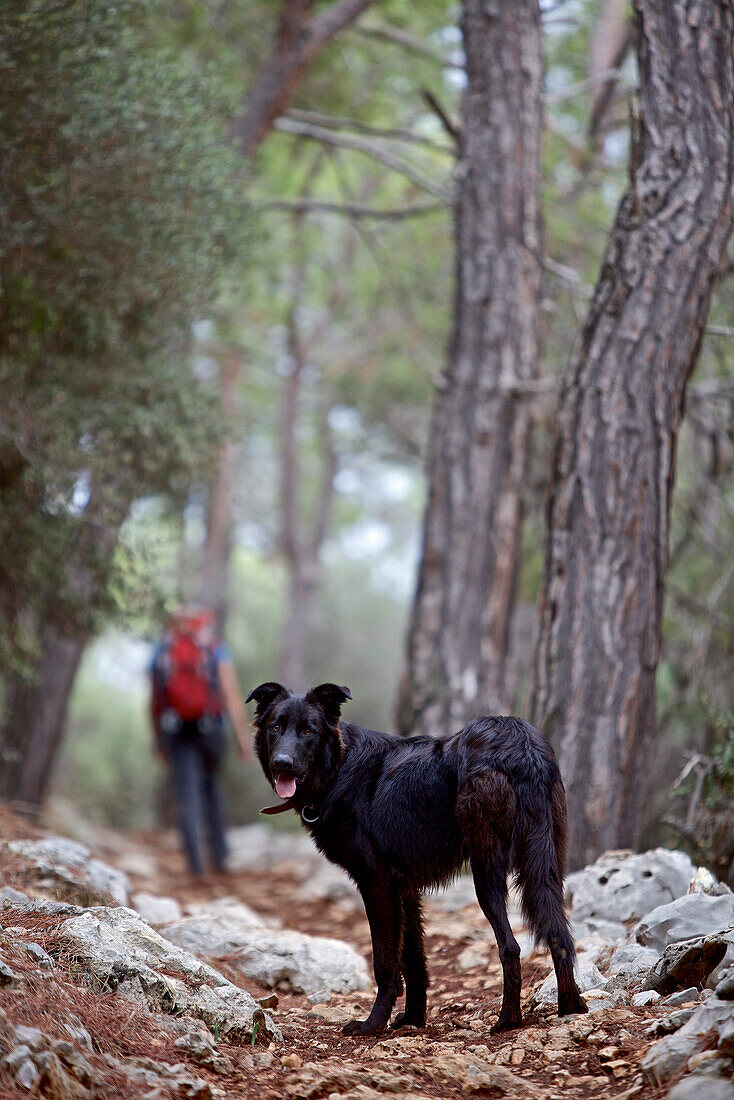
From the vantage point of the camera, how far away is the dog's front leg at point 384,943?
4.04 metres

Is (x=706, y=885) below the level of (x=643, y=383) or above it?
below

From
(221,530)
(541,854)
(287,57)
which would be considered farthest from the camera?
(221,530)

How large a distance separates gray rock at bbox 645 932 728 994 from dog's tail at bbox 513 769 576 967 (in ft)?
1.37

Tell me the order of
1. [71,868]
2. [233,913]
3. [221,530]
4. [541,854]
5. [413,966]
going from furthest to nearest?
[221,530] → [233,913] → [71,868] → [413,966] → [541,854]

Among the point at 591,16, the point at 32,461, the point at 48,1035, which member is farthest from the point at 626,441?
the point at 591,16

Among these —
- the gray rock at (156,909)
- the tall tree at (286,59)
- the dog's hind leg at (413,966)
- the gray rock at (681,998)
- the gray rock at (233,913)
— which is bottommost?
the gray rock at (233,913)

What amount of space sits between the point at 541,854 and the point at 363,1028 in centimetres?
→ 107

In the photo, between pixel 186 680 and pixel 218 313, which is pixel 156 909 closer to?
pixel 186 680

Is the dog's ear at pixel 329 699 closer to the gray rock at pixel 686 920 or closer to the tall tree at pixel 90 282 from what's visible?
the gray rock at pixel 686 920

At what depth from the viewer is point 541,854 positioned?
382 centimetres

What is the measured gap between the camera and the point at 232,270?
833 centimetres

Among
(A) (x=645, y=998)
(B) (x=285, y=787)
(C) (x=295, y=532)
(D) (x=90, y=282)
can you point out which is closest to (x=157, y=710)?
(D) (x=90, y=282)

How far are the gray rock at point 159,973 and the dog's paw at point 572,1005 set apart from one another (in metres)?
1.12

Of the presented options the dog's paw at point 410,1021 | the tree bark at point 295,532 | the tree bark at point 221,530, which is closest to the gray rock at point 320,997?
the dog's paw at point 410,1021
